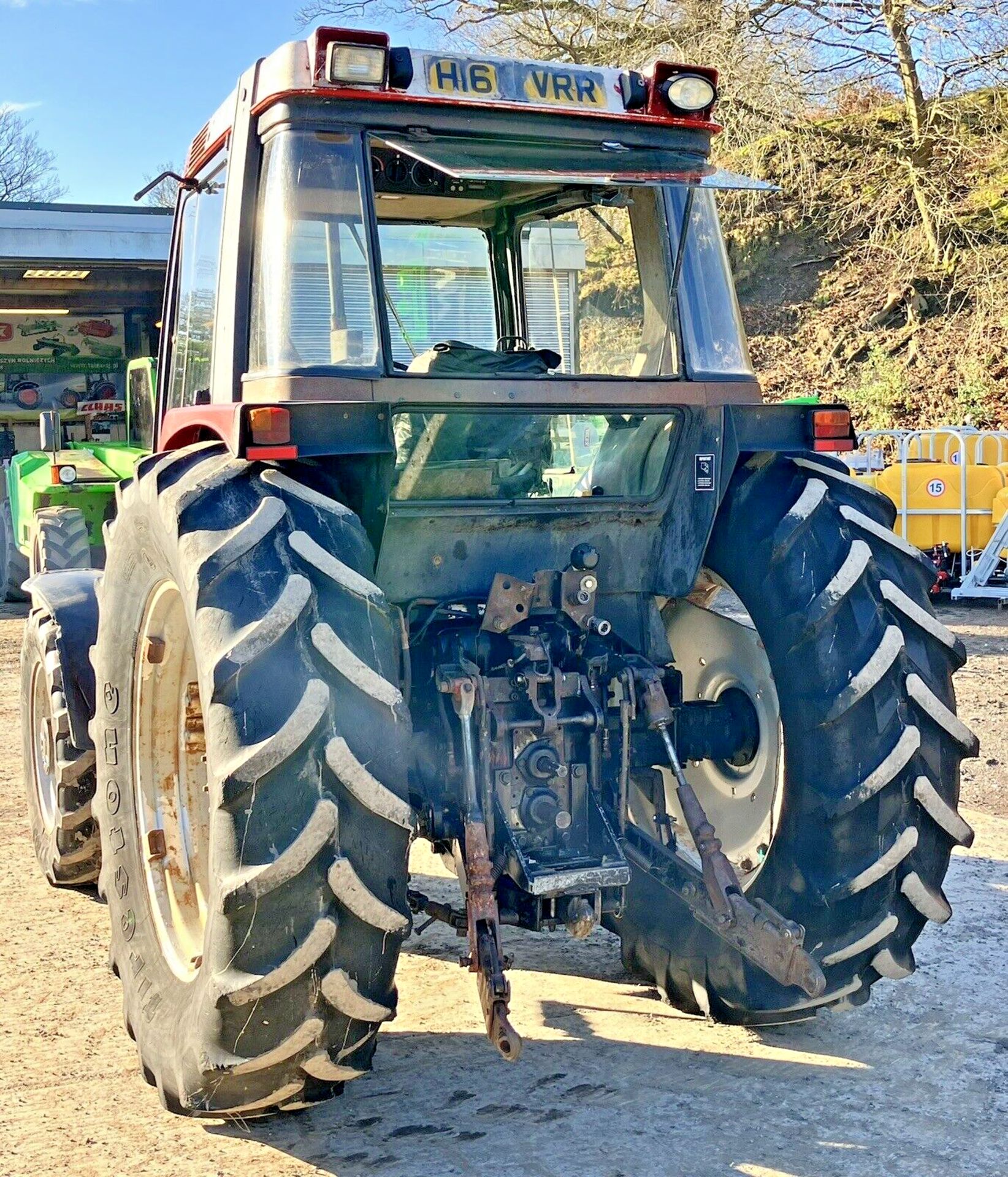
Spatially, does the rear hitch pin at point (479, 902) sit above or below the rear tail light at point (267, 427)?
below

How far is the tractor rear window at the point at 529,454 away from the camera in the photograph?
11.4ft

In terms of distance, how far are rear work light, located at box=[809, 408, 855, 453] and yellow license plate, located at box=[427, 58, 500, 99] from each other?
1.23m

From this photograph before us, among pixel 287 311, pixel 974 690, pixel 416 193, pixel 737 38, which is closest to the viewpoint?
pixel 287 311

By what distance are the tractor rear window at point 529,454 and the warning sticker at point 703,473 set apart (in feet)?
0.28

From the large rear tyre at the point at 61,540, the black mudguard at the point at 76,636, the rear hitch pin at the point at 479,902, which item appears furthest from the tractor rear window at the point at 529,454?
the large rear tyre at the point at 61,540

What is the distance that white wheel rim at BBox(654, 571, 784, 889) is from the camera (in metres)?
3.91

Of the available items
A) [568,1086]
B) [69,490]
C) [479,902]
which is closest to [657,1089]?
[568,1086]

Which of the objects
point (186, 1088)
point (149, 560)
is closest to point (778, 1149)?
point (186, 1088)

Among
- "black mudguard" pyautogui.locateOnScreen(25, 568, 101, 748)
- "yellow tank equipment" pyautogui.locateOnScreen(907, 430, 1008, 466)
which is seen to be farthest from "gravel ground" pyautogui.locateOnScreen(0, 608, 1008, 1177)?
"yellow tank equipment" pyautogui.locateOnScreen(907, 430, 1008, 466)

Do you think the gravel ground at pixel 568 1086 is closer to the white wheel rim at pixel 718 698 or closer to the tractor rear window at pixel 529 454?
the white wheel rim at pixel 718 698

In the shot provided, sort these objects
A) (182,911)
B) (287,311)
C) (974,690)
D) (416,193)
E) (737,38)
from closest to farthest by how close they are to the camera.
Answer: (287,311) → (182,911) → (416,193) → (974,690) → (737,38)

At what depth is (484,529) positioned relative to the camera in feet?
11.8

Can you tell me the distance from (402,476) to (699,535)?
868 mm

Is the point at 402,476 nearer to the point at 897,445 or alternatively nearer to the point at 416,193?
the point at 416,193
